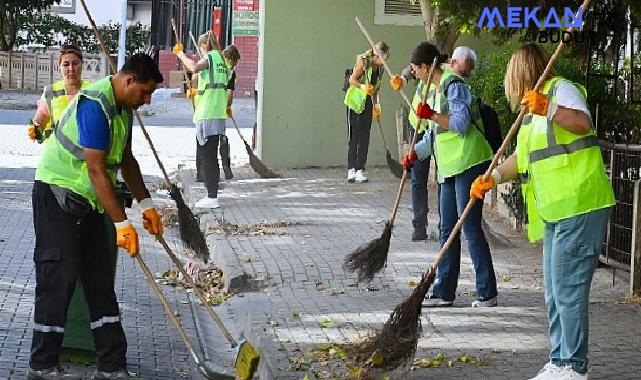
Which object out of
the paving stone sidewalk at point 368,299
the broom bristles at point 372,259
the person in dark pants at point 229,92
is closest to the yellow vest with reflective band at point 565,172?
the paving stone sidewalk at point 368,299

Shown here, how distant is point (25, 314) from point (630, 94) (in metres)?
5.18

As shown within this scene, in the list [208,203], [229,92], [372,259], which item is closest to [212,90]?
[208,203]

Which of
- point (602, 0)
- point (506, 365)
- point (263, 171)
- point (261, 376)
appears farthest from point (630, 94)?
point (263, 171)

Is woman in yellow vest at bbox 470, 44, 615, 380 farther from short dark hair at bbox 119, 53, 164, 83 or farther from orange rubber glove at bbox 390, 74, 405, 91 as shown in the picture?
orange rubber glove at bbox 390, 74, 405, 91

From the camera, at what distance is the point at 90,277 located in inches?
266

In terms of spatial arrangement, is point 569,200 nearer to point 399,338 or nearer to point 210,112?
point 399,338

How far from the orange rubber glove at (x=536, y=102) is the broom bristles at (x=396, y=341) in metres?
1.32

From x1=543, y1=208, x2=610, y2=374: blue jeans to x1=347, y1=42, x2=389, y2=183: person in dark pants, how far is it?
9.81m

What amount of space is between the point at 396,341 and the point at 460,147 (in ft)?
7.23

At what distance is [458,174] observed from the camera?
8281mm

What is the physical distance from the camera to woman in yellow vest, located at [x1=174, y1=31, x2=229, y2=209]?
13.6 m

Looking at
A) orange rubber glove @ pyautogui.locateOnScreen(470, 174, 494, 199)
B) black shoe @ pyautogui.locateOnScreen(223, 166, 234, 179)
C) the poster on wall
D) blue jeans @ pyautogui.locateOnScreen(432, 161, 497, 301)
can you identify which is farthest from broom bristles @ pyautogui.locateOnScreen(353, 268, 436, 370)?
the poster on wall

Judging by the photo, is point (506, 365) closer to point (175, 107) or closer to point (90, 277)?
point (90, 277)

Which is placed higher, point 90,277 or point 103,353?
point 90,277
